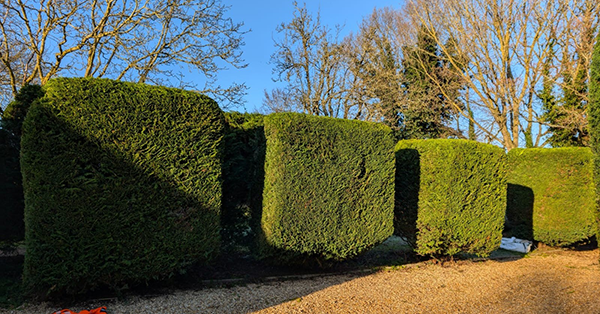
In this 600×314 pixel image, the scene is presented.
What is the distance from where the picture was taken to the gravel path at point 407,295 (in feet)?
11.4

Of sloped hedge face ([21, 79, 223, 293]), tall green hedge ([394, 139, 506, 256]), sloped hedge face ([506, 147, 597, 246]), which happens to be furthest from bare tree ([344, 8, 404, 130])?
sloped hedge face ([21, 79, 223, 293])

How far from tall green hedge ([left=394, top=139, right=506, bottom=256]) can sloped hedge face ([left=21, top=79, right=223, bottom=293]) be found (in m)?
3.50

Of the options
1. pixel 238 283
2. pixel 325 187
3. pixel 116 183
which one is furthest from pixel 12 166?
pixel 325 187

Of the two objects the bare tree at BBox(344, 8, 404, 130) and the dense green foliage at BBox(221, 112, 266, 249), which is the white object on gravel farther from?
the bare tree at BBox(344, 8, 404, 130)

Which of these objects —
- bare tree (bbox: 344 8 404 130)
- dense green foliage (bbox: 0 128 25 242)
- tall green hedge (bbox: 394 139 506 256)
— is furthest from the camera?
bare tree (bbox: 344 8 404 130)

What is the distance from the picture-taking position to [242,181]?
16.1 ft

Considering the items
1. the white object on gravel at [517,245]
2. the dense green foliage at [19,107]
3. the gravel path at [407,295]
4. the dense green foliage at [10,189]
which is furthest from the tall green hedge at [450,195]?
the dense green foliage at [10,189]

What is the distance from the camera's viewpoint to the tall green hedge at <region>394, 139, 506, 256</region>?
18.0 feet

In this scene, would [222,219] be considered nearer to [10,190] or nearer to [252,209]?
[252,209]

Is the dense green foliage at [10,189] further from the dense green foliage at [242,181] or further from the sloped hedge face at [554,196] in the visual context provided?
the sloped hedge face at [554,196]

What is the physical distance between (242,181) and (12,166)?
3.09 m

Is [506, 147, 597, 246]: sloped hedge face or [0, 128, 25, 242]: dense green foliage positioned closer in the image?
[0, 128, 25, 242]: dense green foliage

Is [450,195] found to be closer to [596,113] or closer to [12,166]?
[596,113]

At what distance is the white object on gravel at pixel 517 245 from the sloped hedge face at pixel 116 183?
694cm
